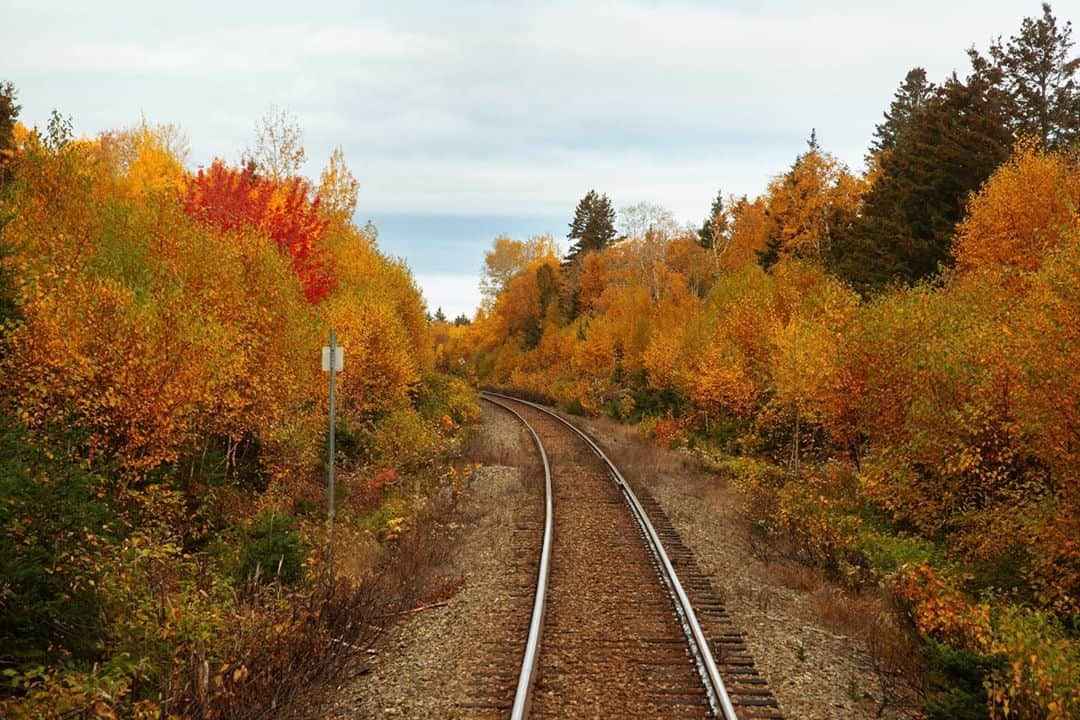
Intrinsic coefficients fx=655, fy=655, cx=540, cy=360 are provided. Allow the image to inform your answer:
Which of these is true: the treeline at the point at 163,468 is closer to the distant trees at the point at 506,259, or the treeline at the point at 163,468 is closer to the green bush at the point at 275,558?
the green bush at the point at 275,558

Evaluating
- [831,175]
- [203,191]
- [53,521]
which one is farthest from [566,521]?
[831,175]

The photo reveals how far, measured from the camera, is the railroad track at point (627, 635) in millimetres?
7098

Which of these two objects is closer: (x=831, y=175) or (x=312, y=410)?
(x=312, y=410)

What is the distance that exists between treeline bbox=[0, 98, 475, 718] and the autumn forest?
63 millimetres

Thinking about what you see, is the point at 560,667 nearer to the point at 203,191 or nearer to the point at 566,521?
the point at 566,521

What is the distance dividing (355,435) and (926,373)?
16.8 m

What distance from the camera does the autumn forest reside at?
7273 millimetres

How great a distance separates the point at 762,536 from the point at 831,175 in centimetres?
3459

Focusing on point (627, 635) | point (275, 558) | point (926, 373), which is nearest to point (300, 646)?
point (275, 558)

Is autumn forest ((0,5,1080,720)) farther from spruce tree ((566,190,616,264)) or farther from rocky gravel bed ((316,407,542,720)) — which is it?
spruce tree ((566,190,616,264))

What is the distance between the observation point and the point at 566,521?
15.2 metres

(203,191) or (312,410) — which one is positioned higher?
(203,191)

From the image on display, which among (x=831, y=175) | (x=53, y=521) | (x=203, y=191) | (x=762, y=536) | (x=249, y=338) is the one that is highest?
(x=831, y=175)

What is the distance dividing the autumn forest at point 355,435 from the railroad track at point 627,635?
203cm
